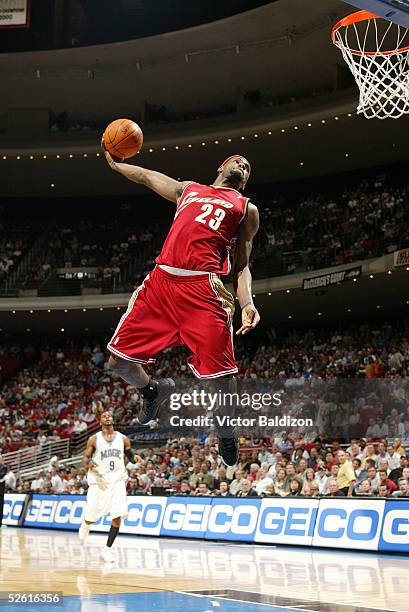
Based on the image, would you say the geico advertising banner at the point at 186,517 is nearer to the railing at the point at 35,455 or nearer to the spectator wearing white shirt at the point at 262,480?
the spectator wearing white shirt at the point at 262,480

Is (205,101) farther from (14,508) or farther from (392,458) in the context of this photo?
(392,458)

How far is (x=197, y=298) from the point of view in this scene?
533cm

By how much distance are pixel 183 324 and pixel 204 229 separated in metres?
0.62

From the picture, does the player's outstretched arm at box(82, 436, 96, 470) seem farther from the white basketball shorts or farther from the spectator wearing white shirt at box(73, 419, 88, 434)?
the spectator wearing white shirt at box(73, 419, 88, 434)

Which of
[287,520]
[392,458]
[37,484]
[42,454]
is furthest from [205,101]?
[287,520]

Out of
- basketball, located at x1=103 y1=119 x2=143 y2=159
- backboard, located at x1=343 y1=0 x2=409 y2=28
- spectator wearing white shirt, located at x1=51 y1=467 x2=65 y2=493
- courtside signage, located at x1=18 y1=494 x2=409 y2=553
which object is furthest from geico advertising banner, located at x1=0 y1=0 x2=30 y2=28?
basketball, located at x1=103 y1=119 x2=143 y2=159

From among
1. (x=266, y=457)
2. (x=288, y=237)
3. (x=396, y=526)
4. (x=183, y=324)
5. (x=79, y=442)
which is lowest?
(x=396, y=526)

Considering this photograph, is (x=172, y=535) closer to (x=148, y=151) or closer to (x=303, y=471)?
(x=303, y=471)

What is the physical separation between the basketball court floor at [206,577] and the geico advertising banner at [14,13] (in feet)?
57.0

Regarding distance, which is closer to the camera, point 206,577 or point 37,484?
point 206,577

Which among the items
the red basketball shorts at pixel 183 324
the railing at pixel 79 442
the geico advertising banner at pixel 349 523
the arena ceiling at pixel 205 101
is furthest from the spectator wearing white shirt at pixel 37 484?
the red basketball shorts at pixel 183 324

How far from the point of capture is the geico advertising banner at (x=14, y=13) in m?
26.0

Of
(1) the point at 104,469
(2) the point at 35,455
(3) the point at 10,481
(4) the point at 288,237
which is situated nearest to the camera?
(1) the point at 104,469

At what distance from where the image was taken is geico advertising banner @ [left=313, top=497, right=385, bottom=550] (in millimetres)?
12953
